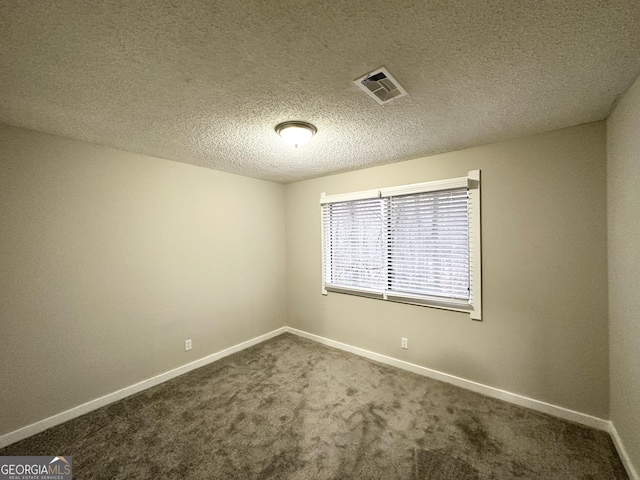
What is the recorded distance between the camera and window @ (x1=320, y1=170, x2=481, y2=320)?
2.53 metres

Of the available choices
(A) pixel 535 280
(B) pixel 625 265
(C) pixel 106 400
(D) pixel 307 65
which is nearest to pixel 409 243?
(A) pixel 535 280

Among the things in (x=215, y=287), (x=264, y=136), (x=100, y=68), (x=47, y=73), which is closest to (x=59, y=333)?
(x=215, y=287)

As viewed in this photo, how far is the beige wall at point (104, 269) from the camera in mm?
1951

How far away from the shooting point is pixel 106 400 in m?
2.32

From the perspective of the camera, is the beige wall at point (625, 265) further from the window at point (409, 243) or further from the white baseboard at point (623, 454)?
the window at point (409, 243)

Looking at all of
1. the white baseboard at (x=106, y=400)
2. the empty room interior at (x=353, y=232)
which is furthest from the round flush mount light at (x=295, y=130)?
the white baseboard at (x=106, y=400)

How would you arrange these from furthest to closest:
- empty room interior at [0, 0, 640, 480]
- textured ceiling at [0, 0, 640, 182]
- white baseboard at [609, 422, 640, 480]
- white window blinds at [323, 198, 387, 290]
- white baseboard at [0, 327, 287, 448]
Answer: white window blinds at [323, 198, 387, 290] < white baseboard at [0, 327, 287, 448] < white baseboard at [609, 422, 640, 480] < empty room interior at [0, 0, 640, 480] < textured ceiling at [0, 0, 640, 182]

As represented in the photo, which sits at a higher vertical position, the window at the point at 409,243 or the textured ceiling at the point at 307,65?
the textured ceiling at the point at 307,65

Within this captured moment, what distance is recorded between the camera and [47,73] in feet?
4.40

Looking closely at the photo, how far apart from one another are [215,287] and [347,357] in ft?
6.31

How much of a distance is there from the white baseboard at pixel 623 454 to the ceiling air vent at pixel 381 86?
2688 mm

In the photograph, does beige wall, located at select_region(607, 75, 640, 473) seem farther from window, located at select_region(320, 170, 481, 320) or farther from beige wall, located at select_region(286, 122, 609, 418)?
window, located at select_region(320, 170, 481, 320)

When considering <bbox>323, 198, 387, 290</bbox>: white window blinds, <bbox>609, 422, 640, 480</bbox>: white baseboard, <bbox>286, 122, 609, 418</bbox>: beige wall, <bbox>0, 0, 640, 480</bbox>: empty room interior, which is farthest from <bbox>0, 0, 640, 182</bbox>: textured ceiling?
<bbox>609, 422, 640, 480</bbox>: white baseboard

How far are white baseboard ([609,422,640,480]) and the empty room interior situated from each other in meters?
0.02
